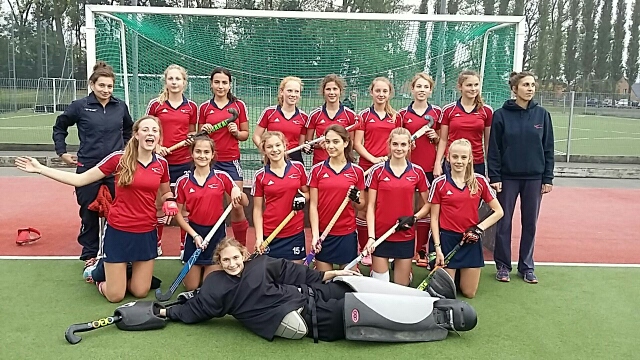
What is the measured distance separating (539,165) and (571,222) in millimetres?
2777

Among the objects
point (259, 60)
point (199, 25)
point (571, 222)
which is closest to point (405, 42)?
point (259, 60)

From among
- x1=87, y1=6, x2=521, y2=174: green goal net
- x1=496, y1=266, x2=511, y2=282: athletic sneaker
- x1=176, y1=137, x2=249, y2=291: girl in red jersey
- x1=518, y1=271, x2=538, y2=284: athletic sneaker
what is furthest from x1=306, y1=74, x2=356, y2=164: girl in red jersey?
x1=87, y1=6, x2=521, y2=174: green goal net

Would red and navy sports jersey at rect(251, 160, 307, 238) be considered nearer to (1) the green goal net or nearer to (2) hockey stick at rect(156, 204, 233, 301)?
(2) hockey stick at rect(156, 204, 233, 301)

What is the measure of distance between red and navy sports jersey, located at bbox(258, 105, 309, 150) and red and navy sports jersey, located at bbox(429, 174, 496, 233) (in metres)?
1.20

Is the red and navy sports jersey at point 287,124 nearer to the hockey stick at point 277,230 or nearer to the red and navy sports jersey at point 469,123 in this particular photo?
the hockey stick at point 277,230

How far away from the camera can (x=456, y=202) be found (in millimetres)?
4062

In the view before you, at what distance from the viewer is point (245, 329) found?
338 cm

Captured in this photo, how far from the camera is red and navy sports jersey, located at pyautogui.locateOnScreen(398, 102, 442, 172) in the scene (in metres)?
4.61

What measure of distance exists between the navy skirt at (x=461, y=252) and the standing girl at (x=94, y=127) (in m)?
2.56

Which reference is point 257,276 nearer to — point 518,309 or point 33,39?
point 518,309

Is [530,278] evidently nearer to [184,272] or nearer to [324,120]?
[324,120]

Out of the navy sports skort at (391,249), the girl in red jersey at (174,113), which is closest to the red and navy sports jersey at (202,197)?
the girl in red jersey at (174,113)

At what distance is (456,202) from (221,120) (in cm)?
195

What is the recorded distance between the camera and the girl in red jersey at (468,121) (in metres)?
4.43
